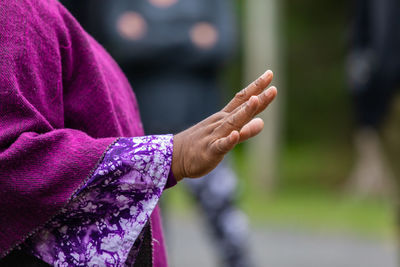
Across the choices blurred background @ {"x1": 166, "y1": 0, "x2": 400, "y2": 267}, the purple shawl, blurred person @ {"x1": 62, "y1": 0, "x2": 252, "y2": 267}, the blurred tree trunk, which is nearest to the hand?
the purple shawl

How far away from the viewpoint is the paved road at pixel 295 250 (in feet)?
17.9

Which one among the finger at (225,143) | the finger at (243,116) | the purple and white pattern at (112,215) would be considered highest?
the finger at (243,116)

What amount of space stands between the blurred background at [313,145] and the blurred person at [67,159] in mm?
2178

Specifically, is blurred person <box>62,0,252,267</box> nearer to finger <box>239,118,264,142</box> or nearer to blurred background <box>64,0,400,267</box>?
blurred background <box>64,0,400,267</box>

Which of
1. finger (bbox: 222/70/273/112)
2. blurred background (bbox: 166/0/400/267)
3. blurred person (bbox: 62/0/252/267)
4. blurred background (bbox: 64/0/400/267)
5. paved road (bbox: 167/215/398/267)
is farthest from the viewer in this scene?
blurred background (bbox: 166/0/400/267)

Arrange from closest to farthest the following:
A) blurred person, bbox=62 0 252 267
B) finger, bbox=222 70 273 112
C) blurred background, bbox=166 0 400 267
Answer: finger, bbox=222 70 273 112 → blurred person, bbox=62 0 252 267 → blurred background, bbox=166 0 400 267

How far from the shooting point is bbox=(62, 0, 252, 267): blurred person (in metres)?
4.06

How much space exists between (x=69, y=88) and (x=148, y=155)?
0.27m

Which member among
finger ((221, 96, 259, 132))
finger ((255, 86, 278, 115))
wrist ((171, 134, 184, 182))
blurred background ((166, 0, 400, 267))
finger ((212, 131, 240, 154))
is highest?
finger ((255, 86, 278, 115))

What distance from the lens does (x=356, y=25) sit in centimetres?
492

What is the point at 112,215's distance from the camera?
1.88m

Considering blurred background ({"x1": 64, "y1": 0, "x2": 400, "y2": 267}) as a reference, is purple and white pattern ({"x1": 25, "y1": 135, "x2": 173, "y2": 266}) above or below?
above

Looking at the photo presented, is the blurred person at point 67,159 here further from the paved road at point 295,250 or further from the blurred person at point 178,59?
the paved road at point 295,250

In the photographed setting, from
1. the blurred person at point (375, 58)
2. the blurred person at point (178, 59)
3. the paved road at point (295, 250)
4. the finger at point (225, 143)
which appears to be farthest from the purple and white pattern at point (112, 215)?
the paved road at point (295, 250)
